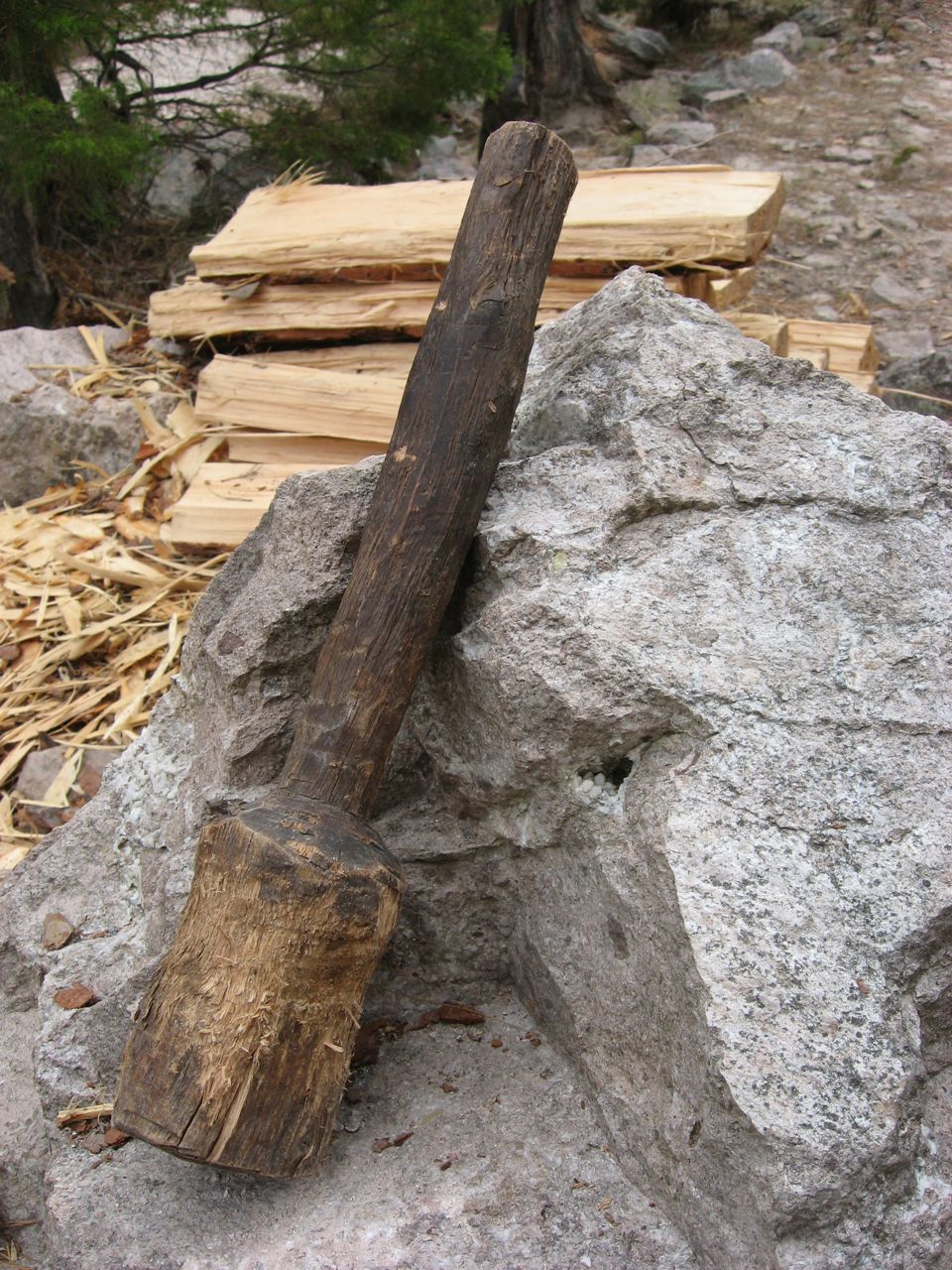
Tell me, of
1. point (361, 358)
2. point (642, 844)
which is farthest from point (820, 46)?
point (642, 844)

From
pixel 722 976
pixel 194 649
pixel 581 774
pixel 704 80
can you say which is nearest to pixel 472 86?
pixel 704 80

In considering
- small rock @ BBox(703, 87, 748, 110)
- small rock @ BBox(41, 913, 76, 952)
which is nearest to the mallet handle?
small rock @ BBox(41, 913, 76, 952)

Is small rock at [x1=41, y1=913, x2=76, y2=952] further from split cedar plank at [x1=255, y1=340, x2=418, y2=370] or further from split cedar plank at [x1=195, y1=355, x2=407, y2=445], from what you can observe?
split cedar plank at [x1=255, y1=340, x2=418, y2=370]

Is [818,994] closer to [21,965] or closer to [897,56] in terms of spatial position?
[21,965]

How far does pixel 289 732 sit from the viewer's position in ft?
7.91

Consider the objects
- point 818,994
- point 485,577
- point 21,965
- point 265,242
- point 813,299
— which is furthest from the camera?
point 813,299

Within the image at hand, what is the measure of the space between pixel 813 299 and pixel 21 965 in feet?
17.1

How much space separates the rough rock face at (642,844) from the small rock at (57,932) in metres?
0.02

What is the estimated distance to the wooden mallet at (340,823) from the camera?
1890mm

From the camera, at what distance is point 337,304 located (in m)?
4.50

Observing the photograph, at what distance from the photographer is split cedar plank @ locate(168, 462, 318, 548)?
13.5 feet

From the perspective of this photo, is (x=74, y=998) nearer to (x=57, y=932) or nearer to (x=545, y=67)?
(x=57, y=932)

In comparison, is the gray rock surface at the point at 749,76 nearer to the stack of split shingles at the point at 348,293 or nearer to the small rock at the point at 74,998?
the stack of split shingles at the point at 348,293

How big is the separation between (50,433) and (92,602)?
0.90 metres
